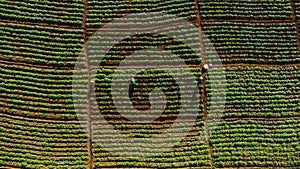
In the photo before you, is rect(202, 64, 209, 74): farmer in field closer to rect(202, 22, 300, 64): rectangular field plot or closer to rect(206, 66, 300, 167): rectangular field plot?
rect(206, 66, 300, 167): rectangular field plot

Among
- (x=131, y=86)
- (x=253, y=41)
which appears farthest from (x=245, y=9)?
(x=131, y=86)

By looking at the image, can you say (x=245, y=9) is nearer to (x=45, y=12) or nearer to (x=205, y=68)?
(x=205, y=68)

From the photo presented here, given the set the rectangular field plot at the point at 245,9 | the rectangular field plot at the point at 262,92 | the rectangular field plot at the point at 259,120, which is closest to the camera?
the rectangular field plot at the point at 259,120

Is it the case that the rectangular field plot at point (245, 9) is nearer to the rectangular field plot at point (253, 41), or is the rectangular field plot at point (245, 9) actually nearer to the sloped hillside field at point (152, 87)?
the sloped hillside field at point (152, 87)

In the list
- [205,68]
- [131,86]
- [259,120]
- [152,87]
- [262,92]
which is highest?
[205,68]

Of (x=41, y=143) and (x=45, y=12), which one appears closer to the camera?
(x=41, y=143)

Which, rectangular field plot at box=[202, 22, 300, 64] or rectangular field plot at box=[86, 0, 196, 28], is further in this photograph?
rectangular field plot at box=[86, 0, 196, 28]

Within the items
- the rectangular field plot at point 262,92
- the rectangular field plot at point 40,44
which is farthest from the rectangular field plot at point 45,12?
the rectangular field plot at point 262,92

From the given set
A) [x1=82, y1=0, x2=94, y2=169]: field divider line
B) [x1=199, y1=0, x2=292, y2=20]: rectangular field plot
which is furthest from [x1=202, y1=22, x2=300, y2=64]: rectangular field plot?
[x1=82, y1=0, x2=94, y2=169]: field divider line

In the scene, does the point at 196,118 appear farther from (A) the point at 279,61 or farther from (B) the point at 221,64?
(A) the point at 279,61
